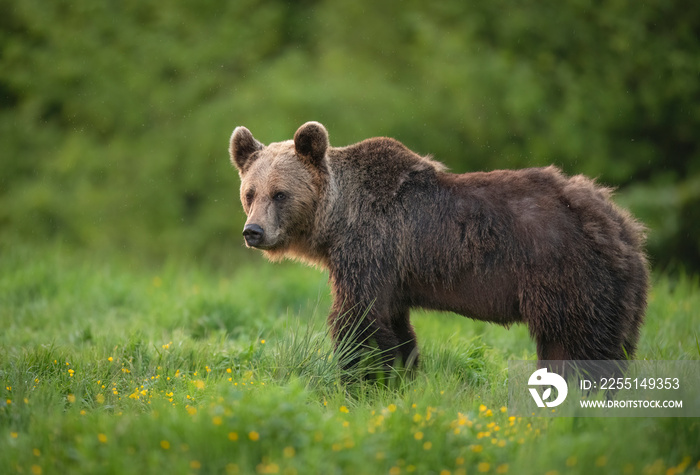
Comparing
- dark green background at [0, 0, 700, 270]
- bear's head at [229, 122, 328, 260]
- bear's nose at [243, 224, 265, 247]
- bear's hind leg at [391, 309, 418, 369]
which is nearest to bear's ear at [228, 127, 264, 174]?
bear's head at [229, 122, 328, 260]

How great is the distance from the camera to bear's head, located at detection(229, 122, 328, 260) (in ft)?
16.5

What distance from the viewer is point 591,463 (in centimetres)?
317

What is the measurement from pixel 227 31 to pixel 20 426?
37.6ft

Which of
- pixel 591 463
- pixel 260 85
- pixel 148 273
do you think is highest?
pixel 260 85

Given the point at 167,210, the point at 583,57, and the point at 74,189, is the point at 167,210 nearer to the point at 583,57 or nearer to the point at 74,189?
the point at 74,189

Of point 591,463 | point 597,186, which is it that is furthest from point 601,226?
point 591,463

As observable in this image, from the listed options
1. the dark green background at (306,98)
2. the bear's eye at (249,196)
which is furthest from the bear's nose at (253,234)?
the dark green background at (306,98)

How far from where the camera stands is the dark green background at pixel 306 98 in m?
11.8

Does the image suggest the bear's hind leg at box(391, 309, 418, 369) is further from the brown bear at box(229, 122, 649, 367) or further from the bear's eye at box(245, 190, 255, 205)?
the bear's eye at box(245, 190, 255, 205)

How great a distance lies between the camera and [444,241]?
4.68 m

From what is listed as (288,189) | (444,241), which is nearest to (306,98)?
(288,189)

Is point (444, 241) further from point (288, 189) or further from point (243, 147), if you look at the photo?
point (243, 147)

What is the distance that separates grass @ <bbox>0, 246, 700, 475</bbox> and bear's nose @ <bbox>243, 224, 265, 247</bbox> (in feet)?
2.14

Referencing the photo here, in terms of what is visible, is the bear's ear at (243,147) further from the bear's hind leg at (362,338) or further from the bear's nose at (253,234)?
the bear's hind leg at (362,338)
